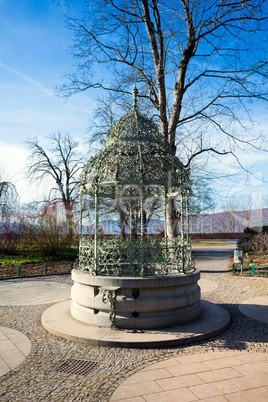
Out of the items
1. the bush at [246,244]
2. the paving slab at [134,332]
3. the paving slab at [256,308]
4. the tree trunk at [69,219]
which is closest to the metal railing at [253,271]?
the paving slab at [256,308]

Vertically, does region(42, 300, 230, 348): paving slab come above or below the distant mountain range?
below

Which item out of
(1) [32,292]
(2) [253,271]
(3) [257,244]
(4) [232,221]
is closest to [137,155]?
(1) [32,292]

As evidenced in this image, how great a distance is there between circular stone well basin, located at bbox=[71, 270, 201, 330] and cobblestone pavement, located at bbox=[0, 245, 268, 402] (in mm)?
945

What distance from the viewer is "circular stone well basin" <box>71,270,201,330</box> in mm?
6891

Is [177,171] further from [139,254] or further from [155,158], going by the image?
[139,254]

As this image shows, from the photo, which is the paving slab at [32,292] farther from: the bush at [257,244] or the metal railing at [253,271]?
the bush at [257,244]

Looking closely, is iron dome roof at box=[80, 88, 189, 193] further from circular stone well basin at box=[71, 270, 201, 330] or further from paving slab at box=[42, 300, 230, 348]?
paving slab at box=[42, 300, 230, 348]

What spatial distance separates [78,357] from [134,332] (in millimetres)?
1508

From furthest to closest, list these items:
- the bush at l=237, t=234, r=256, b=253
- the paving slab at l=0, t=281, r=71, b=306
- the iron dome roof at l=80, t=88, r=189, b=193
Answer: the bush at l=237, t=234, r=256, b=253 → the paving slab at l=0, t=281, r=71, b=306 → the iron dome roof at l=80, t=88, r=189, b=193

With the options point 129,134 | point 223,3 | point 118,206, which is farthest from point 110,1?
point 118,206

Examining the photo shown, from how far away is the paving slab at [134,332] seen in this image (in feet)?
20.1

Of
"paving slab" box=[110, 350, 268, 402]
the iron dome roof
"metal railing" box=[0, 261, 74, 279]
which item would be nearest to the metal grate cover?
"paving slab" box=[110, 350, 268, 402]

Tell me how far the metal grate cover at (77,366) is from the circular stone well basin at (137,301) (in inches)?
62.6

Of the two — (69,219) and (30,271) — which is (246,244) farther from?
(30,271)
